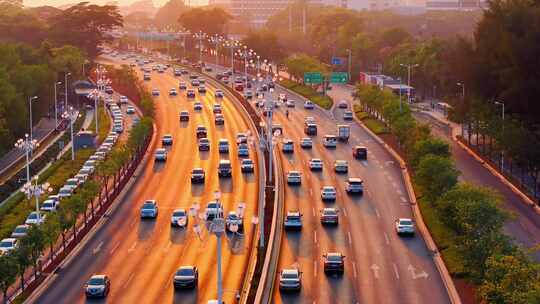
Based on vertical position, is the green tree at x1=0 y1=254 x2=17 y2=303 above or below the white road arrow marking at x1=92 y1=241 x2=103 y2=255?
above

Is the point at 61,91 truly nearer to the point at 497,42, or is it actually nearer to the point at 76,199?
the point at 497,42

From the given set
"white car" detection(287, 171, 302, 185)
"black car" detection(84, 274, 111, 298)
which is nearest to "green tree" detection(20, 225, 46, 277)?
"black car" detection(84, 274, 111, 298)

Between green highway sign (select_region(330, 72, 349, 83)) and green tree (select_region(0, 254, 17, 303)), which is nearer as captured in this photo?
green tree (select_region(0, 254, 17, 303))

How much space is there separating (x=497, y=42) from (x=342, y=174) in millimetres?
22507

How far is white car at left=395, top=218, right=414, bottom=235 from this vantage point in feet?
177

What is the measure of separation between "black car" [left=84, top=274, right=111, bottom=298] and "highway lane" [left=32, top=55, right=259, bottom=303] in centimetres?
47

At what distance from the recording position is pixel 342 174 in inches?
2859

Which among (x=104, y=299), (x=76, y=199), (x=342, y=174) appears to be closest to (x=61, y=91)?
(x=342, y=174)

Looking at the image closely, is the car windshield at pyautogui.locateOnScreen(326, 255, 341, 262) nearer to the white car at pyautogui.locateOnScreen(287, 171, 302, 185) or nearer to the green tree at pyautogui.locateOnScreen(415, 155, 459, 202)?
the green tree at pyautogui.locateOnScreen(415, 155, 459, 202)

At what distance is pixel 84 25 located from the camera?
17425 cm

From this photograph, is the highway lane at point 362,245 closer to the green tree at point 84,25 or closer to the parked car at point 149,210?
the parked car at point 149,210

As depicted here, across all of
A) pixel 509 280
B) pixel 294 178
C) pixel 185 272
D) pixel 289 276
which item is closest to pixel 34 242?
pixel 185 272

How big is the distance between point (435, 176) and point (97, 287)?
78.2ft

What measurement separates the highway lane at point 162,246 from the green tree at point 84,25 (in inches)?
3709
